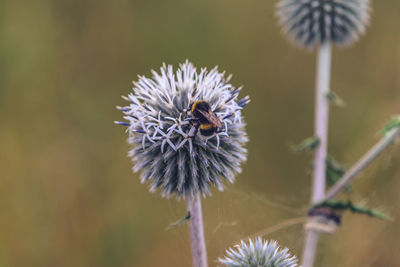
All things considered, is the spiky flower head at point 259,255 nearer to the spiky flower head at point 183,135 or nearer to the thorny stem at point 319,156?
the spiky flower head at point 183,135

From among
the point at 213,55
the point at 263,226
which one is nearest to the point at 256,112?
the point at 213,55

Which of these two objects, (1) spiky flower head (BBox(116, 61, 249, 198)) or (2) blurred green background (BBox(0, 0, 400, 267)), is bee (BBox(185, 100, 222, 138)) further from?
(2) blurred green background (BBox(0, 0, 400, 267))

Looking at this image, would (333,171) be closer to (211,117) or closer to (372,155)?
(372,155)

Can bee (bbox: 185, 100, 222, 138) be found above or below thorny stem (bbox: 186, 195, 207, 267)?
above

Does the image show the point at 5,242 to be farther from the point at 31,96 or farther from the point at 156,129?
the point at 156,129

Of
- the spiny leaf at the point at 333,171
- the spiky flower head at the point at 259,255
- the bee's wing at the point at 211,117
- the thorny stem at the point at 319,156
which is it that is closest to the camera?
the spiky flower head at the point at 259,255

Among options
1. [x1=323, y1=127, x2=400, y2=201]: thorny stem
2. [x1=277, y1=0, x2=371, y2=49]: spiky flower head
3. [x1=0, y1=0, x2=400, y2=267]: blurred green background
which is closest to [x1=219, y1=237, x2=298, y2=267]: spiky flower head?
[x1=323, y1=127, x2=400, y2=201]: thorny stem

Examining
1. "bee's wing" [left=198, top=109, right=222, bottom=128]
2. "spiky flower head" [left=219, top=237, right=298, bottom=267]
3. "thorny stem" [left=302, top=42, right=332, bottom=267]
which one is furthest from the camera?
"thorny stem" [left=302, top=42, right=332, bottom=267]

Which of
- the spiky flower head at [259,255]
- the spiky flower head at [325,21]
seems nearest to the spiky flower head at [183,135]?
the spiky flower head at [259,255]

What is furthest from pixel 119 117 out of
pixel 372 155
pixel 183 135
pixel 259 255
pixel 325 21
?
pixel 259 255
